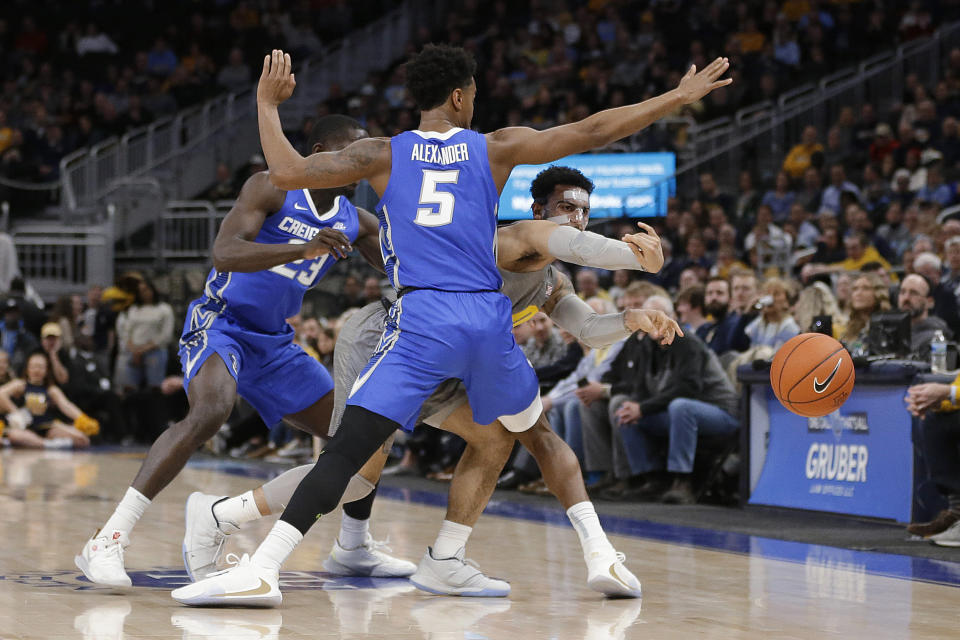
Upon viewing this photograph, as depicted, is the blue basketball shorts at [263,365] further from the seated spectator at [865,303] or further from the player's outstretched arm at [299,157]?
the seated spectator at [865,303]

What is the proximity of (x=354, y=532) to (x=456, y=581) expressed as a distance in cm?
61

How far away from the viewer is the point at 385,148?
177 inches

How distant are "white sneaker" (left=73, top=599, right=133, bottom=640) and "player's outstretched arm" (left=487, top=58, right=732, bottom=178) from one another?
78.7 inches

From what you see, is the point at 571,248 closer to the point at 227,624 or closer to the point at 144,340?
→ the point at 227,624

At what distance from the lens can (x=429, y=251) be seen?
448 centimetres

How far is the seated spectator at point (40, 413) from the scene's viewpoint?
555 inches

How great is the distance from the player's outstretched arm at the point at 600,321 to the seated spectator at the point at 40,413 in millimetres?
10221

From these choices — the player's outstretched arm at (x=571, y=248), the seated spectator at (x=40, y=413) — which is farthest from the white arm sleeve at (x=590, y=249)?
the seated spectator at (x=40, y=413)

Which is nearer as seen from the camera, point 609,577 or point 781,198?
point 609,577

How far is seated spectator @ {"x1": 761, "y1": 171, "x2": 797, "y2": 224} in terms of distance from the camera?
46.3 ft

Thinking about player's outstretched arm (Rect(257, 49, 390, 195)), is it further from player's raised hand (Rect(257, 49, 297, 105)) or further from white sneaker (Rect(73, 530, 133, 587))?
white sneaker (Rect(73, 530, 133, 587))

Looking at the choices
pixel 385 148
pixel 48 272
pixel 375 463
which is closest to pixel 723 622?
pixel 375 463

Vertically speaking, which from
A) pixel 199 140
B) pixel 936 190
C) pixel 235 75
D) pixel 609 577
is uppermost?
pixel 235 75

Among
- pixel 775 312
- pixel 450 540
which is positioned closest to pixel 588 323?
pixel 450 540
